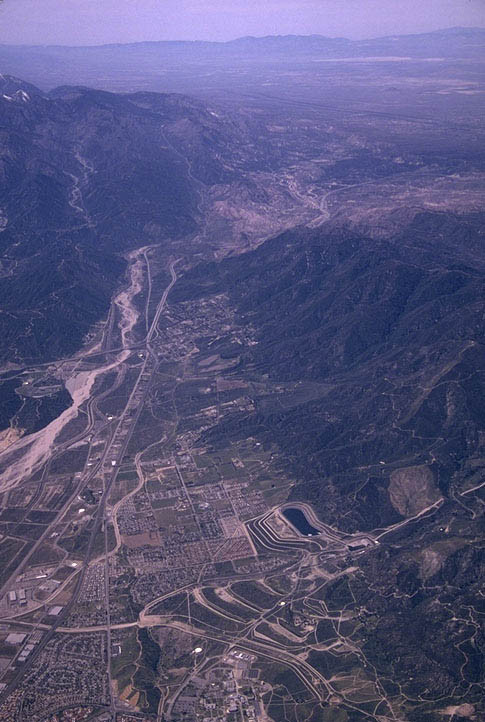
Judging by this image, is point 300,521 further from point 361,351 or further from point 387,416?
point 361,351

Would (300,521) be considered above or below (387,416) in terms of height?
below

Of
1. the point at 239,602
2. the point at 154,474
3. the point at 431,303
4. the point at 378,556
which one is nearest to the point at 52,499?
the point at 154,474

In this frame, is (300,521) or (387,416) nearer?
(300,521)

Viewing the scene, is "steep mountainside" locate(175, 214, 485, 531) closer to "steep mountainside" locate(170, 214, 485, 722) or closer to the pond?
"steep mountainside" locate(170, 214, 485, 722)

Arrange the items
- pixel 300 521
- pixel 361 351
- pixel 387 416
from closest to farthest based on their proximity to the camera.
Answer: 1. pixel 300 521
2. pixel 387 416
3. pixel 361 351

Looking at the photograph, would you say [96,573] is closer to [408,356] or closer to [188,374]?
[188,374]

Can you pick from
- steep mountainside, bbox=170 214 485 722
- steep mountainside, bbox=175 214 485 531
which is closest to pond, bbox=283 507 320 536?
steep mountainside, bbox=175 214 485 531

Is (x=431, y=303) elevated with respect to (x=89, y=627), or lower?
elevated

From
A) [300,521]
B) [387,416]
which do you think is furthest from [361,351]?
[300,521]
